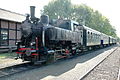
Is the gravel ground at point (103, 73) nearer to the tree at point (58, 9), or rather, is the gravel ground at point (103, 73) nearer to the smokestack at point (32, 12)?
the smokestack at point (32, 12)

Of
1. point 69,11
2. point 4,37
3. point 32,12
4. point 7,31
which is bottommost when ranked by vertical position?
point 4,37

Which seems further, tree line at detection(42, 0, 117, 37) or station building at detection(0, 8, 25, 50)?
tree line at detection(42, 0, 117, 37)

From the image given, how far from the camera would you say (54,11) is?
60.3 m

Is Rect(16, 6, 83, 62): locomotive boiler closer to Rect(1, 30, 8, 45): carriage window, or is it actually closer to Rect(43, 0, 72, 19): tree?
Rect(1, 30, 8, 45): carriage window

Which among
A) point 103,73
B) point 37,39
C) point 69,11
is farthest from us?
point 69,11

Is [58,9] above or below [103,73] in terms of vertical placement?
above

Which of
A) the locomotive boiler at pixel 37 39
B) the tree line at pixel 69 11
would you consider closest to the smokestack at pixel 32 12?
the locomotive boiler at pixel 37 39

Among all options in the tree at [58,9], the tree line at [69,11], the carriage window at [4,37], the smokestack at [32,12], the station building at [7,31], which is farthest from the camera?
the tree line at [69,11]

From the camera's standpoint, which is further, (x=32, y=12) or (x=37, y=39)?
(x=32, y=12)

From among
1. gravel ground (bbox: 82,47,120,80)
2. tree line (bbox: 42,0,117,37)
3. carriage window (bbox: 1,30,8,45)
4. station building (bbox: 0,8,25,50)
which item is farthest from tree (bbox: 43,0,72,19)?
gravel ground (bbox: 82,47,120,80)

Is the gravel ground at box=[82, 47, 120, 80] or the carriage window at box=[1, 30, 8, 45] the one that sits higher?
the carriage window at box=[1, 30, 8, 45]

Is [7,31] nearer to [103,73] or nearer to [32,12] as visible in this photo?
[32,12]

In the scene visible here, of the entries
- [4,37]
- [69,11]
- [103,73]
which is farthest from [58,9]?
[103,73]

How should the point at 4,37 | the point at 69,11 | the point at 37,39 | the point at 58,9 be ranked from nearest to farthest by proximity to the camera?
the point at 37,39
the point at 4,37
the point at 58,9
the point at 69,11
